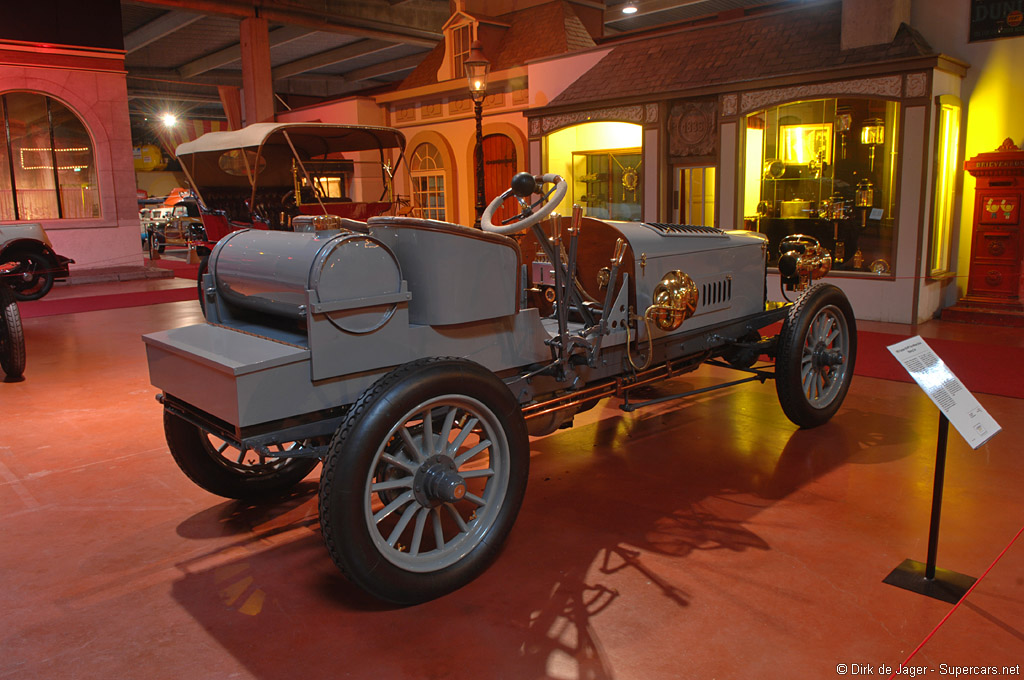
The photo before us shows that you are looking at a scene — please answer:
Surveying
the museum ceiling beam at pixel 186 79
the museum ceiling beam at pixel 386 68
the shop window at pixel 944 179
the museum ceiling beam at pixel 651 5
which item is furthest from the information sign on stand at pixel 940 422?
the museum ceiling beam at pixel 186 79

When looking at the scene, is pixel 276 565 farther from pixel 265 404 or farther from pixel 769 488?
pixel 769 488

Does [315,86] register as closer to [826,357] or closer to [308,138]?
[308,138]

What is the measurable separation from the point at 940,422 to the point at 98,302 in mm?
11241

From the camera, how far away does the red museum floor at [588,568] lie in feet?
7.64

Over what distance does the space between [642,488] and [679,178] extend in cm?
729

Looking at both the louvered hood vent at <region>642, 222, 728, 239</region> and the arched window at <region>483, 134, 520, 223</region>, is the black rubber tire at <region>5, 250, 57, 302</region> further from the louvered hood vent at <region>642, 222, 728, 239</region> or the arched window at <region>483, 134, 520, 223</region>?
the louvered hood vent at <region>642, 222, 728, 239</region>

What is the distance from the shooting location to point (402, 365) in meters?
2.59

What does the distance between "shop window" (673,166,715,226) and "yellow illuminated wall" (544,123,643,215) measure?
1.29m

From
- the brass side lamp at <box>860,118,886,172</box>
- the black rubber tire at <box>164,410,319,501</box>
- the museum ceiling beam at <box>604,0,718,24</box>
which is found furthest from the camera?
the museum ceiling beam at <box>604,0,718,24</box>

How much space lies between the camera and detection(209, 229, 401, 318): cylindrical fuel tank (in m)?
2.56

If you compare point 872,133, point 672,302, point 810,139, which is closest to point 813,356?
point 672,302

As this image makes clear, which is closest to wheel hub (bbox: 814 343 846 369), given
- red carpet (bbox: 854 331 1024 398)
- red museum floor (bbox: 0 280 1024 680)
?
red museum floor (bbox: 0 280 1024 680)

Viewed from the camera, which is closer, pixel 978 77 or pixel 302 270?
pixel 302 270

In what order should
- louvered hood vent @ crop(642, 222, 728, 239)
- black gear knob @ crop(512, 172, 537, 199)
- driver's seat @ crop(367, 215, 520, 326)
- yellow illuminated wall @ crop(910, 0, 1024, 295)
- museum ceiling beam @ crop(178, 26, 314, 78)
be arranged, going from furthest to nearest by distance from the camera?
museum ceiling beam @ crop(178, 26, 314, 78) < yellow illuminated wall @ crop(910, 0, 1024, 295) < louvered hood vent @ crop(642, 222, 728, 239) < black gear knob @ crop(512, 172, 537, 199) < driver's seat @ crop(367, 215, 520, 326)
